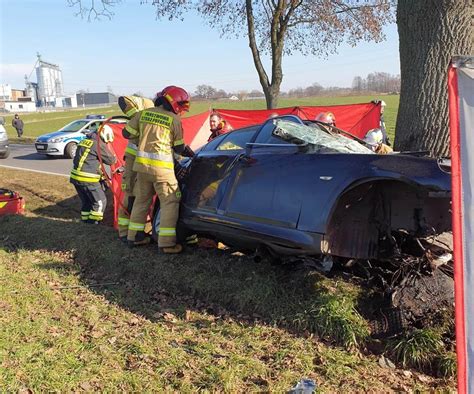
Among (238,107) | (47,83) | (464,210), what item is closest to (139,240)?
(464,210)

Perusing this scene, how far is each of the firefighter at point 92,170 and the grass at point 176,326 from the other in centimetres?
183

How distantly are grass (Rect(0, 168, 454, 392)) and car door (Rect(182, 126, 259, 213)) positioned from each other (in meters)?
0.67

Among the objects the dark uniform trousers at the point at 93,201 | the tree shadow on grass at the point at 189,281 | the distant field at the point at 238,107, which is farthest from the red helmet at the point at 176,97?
the distant field at the point at 238,107

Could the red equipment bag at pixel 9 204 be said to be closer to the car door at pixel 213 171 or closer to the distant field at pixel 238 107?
the car door at pixel 213 171

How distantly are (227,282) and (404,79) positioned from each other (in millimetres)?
2922

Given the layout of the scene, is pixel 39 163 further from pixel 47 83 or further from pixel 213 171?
pixel 47 83

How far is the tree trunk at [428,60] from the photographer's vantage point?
15.3 feet

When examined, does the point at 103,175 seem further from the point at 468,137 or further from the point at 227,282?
the point at 468,137

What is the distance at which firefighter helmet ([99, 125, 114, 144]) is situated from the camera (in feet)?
24.4

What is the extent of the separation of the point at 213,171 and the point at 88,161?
129 inches

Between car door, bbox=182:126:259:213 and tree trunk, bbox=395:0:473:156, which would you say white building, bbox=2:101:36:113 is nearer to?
car door, bbox=182:126:259:213

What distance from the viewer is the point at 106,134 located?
24.7 ft

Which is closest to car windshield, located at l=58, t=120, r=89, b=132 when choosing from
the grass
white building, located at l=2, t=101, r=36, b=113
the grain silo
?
the grass

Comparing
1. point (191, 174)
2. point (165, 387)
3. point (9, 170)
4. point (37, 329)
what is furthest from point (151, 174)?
point (9, 170)
